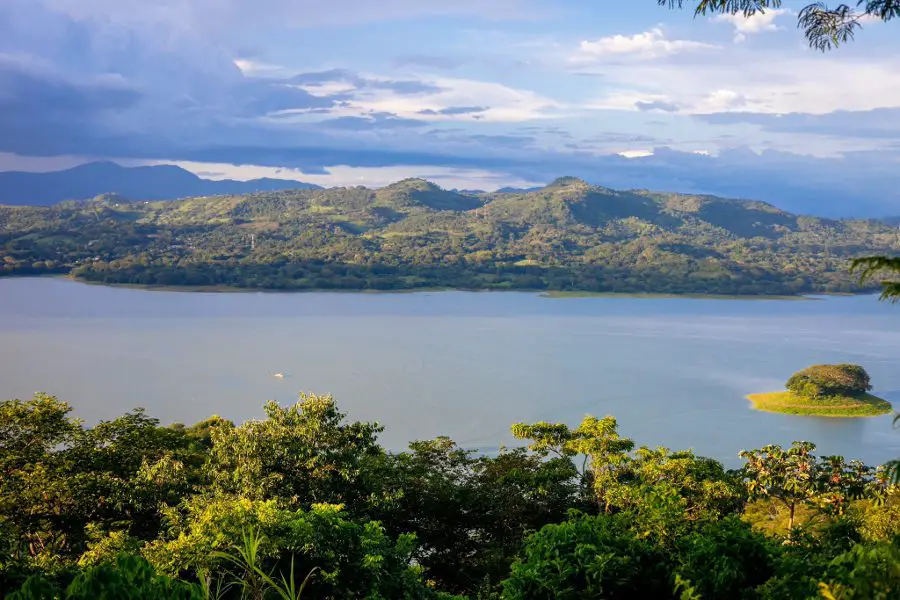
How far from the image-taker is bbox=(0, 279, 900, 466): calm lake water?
44500 mm

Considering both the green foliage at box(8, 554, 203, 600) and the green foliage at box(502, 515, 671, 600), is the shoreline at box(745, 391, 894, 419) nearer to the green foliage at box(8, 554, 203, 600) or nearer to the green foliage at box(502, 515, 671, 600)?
the green foliage at box(502, 515, 671, 600)

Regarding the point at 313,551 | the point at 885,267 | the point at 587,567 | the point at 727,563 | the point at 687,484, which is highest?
the point at 885,267

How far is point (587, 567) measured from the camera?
795 centimetres

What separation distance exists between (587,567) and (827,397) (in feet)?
154

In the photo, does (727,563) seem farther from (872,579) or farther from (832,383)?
(832,383)

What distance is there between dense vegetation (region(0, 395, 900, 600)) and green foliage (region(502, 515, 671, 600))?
0.02 m

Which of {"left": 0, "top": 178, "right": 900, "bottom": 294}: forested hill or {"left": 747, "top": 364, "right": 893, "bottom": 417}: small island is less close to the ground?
{"left": 0, "top": 178, "right": 900, "bottom": 294}: forested hill

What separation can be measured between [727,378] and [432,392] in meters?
21.6

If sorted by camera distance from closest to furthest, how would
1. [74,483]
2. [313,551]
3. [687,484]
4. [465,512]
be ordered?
[313,551]
[74,483]
[465,512]
[687,484]

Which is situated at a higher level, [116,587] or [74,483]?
[116,587]

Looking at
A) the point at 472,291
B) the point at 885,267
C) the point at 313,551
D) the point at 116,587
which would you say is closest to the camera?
the point at 116,587

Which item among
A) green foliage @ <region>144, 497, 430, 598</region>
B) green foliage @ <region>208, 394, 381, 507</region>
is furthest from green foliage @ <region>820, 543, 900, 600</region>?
green foliage @ <region>208, 394, 381, 507</region>

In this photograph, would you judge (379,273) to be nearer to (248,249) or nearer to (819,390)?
(248,249)

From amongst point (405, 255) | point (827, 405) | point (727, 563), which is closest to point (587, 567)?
point (727, 563)
